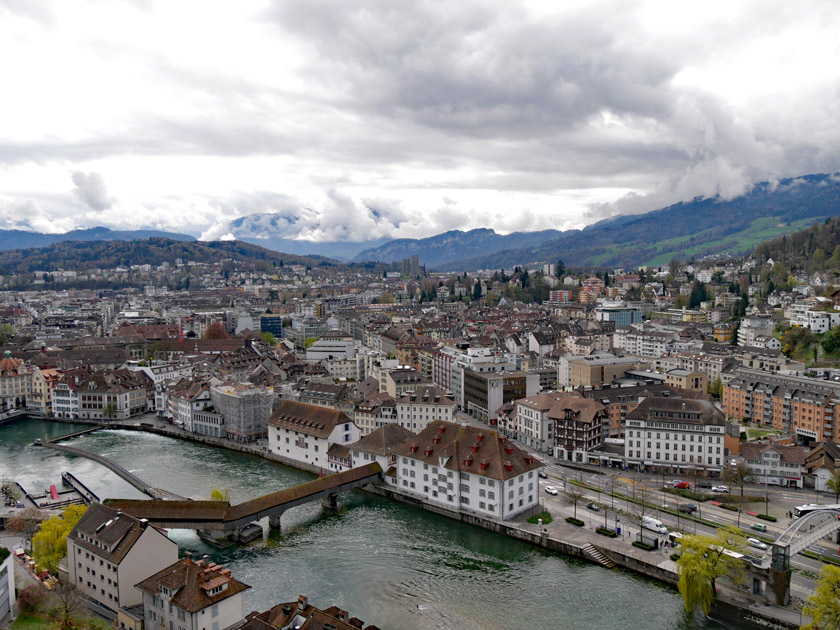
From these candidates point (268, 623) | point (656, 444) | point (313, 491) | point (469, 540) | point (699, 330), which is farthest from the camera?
point (699, 330)

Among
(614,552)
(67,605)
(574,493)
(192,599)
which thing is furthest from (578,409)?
(67,605)

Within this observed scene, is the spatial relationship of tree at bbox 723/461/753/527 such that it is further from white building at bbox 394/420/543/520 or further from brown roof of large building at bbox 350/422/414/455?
brown roof of large building at bbox 350/422/414/455

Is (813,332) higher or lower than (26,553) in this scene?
higher

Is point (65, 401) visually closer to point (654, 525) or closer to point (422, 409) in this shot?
point (422, 409)

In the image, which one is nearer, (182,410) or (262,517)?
(262,517)

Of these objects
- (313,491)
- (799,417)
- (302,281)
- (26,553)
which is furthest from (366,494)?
(302,281)

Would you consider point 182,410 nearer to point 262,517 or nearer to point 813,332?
point 262,517

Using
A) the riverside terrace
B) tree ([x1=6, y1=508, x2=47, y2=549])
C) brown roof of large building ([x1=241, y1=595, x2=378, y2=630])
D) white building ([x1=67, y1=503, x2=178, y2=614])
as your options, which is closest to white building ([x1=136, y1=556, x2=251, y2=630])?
brown roof of large building ([x1=241, y1=595, x2=378, y2=630])
